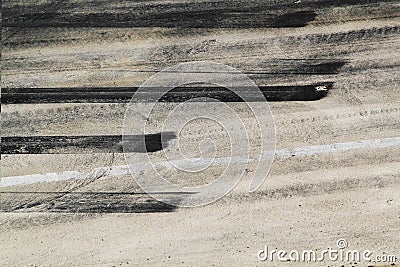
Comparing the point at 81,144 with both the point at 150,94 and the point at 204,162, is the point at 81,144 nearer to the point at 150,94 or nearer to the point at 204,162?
the point at 150,94

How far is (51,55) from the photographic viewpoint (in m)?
7.61

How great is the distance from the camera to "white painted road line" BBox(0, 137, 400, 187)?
23.8ft

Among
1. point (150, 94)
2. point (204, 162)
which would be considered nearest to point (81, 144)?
point (150, 94)

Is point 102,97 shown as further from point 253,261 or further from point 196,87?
point 253,261

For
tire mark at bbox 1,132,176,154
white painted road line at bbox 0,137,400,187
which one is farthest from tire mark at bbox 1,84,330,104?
white painted road line at bbox 0,137,400,187

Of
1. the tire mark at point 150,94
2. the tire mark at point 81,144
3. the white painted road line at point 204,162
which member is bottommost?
the white painted road line at point 204,162

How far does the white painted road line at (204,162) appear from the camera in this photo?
286 inches

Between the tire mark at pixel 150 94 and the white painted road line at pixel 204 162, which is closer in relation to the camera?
the white painted road line at pixel 204 162

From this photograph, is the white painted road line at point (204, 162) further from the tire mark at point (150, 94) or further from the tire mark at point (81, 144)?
the tire mark at point (150, 94)

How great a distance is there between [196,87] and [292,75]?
1191mm

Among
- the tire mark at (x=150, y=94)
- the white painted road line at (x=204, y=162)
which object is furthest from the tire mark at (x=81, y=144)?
the tire mark at (x=150, y=94)

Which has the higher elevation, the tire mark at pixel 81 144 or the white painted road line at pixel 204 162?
the tire mark at pixel 81 144

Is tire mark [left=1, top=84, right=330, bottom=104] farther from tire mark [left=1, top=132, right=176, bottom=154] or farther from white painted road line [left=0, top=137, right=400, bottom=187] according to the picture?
white painted road line [left=0, top=137, right=400, bottom=187]

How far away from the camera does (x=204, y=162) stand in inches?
289
